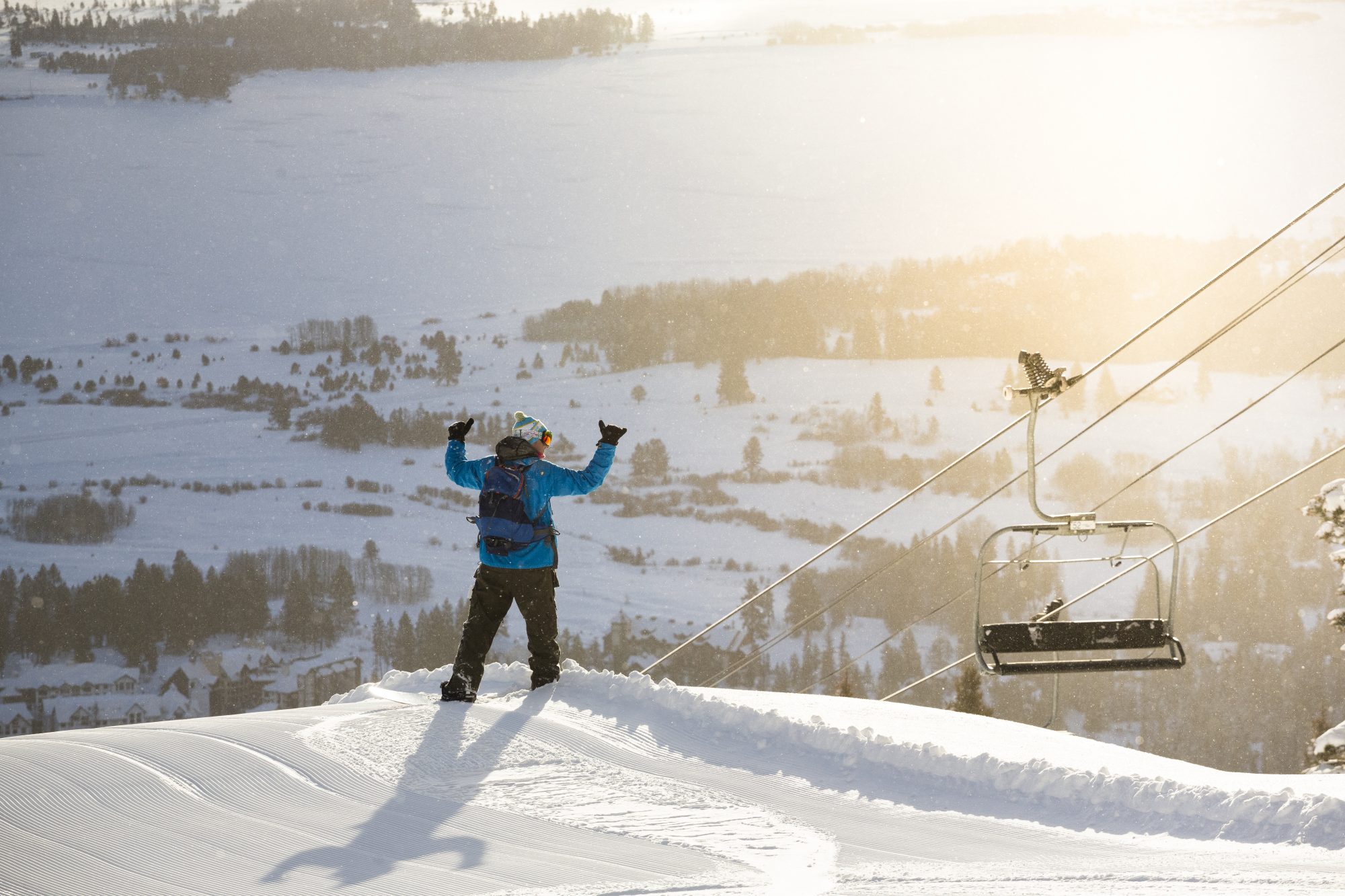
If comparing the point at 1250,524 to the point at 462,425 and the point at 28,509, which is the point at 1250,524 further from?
the point at 28,509

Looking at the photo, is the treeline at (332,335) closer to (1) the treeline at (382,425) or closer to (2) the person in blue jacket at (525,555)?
(1) the treeline at (382,425)

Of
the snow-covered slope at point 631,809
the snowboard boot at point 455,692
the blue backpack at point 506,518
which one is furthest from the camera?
the blue backpack at point 506,518

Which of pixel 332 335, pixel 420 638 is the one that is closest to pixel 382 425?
pixel 332 335

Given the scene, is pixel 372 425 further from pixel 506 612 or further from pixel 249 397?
pixel 506 612

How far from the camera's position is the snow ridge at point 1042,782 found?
4.14 metres

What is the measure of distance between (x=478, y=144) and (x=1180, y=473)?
4400 inches

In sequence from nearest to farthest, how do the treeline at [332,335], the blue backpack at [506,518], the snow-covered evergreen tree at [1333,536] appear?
the blue backpack at [506,518], the snow-covered evergreen tree at [1333,536], the treeline at [332,335]

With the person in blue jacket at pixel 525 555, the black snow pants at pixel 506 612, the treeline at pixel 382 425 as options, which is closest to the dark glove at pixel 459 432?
the person in blue jacket at pixel 525 555

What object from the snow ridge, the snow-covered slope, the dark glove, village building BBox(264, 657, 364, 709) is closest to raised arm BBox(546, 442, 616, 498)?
the dark glove

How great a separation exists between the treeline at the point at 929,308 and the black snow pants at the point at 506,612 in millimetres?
141682

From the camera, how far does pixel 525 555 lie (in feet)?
20.6

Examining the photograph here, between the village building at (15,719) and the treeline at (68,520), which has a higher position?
the treeline at (68,520)

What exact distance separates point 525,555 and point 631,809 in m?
2.04

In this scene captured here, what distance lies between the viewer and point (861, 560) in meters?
112
